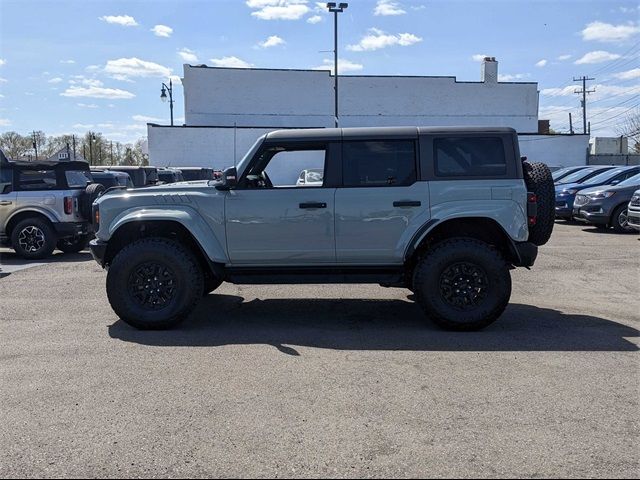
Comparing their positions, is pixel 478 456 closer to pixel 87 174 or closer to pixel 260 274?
pixel 260 274

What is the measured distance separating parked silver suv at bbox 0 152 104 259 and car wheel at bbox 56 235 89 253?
→ 0.64 metres

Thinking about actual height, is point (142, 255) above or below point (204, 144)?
below

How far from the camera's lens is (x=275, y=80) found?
42.7 metres

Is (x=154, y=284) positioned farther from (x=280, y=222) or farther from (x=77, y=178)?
(x=77, y=178)

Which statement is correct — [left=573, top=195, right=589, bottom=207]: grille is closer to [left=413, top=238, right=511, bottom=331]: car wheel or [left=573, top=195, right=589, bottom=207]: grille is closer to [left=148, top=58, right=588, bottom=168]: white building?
[left=413, top=238, right=511, bottom=331]: car wheel

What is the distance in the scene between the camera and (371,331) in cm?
608

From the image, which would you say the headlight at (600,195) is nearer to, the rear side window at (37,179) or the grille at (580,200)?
the grille at (580,200)

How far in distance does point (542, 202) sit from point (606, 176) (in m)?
12.7

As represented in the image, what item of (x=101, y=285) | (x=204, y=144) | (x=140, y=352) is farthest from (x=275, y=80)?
(x=140, y=352)

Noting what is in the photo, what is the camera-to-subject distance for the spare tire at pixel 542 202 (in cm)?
607

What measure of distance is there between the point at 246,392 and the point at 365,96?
41119mm

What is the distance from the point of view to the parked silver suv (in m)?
11.5

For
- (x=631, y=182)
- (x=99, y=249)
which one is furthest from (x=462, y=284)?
(x=631, y=182)

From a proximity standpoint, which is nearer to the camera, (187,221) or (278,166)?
(187,221)
